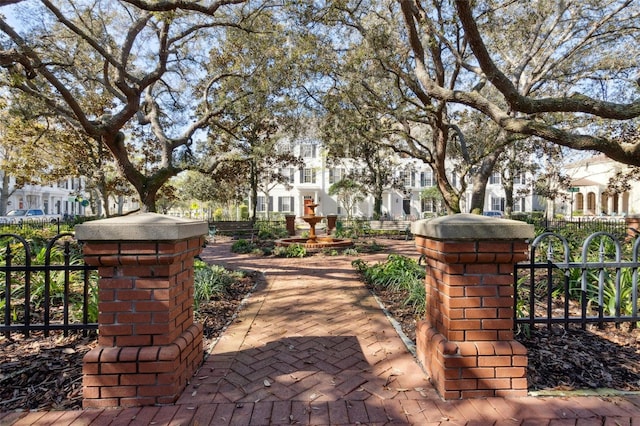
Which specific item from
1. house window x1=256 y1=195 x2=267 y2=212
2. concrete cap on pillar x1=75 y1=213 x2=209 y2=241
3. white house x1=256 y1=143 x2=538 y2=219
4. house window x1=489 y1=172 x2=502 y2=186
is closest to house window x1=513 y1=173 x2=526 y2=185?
white house x1=256 y1=143 x2=538 y2=219

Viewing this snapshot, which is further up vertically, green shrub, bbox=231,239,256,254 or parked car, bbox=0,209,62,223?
parked car, bbox=0,209,62,223

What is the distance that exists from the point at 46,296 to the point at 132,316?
1.25m

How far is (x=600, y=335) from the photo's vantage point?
3414 millimetres

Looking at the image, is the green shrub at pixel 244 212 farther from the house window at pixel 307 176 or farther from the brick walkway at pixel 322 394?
the brick walkway at pixel 322 394

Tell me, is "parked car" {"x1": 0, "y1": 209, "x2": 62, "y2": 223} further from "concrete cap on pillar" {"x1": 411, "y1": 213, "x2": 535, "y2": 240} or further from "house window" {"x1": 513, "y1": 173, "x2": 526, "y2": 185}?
"house window" {"x1": 513, "y1": 173, "x2": 526, "y2": 185}

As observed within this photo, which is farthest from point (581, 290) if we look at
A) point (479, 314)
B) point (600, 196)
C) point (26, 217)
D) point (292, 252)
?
point (600, 196)

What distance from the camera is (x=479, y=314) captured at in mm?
2400

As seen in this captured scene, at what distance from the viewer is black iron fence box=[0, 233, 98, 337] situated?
2.96 meters

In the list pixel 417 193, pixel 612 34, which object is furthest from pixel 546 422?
pixel 417 193

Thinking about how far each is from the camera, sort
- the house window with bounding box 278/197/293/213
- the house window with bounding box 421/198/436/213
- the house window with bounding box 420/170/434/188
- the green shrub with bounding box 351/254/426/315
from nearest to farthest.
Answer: the green shrub with bounding box 351/254/426/315 → the house window with bounding box 278/197/293/213 → the house window with bounding box 421/198/436/213 → the house window with bounding box 420/170/434/188

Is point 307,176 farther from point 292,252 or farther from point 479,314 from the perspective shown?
point 479,314

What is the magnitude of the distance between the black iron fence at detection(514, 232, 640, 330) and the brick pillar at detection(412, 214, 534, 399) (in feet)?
1.80

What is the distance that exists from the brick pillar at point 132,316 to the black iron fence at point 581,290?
262 cm

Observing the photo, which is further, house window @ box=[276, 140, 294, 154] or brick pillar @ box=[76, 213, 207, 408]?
house window @ box=[276, 140, 294, 154]
